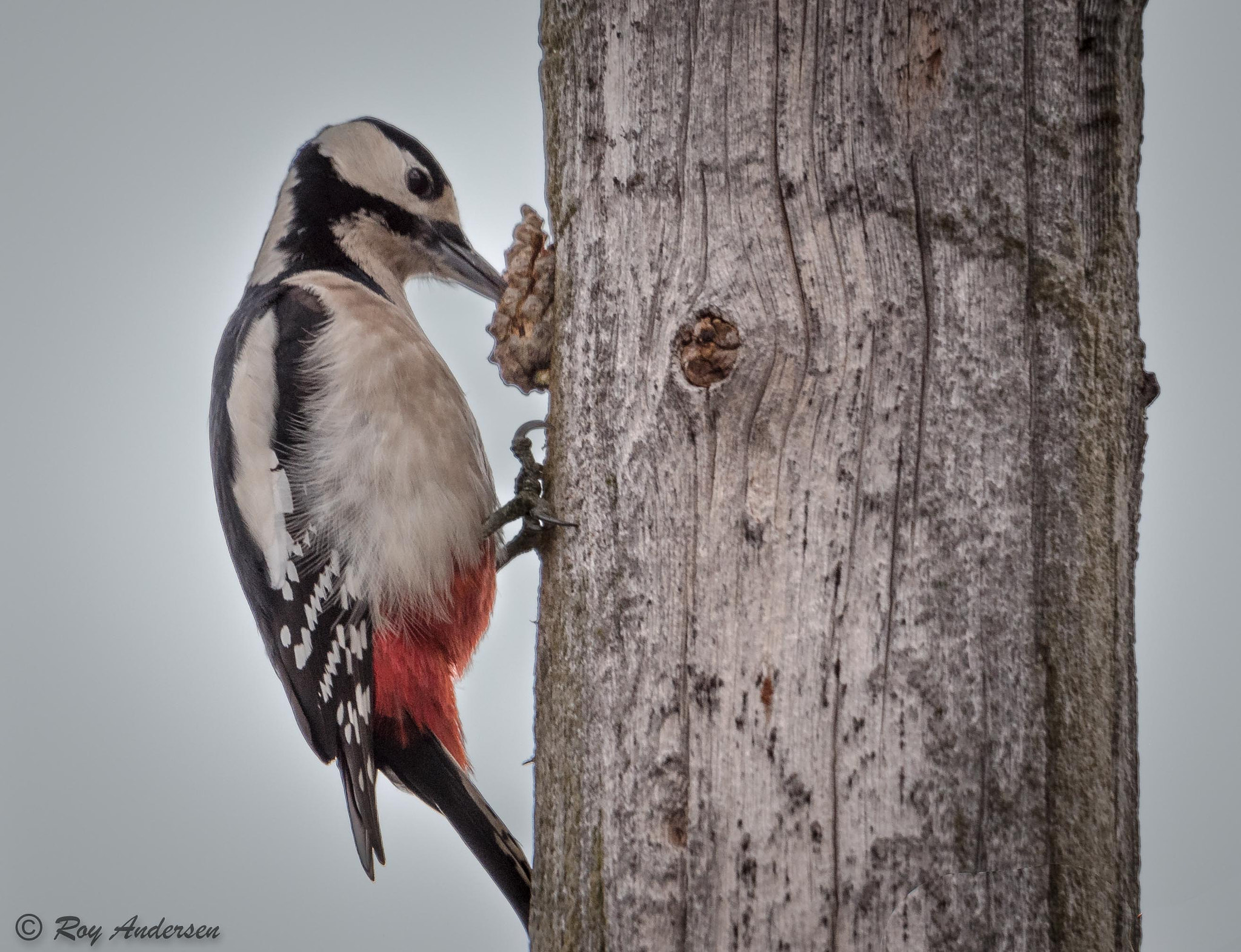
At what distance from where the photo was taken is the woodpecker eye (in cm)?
252

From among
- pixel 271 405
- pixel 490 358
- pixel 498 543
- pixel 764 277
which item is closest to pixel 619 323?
pixel 764 277

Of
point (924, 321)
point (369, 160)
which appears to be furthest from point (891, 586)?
point (369, 160)

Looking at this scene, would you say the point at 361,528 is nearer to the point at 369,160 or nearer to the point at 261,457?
the point at 261,457

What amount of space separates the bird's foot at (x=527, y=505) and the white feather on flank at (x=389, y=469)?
15cm

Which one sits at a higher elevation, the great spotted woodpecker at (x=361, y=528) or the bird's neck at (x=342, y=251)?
the bird's neck at (x=342, y=251)

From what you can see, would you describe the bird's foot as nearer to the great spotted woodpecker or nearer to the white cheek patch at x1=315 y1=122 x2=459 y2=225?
the great spotted woodpecker

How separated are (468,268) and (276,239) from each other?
0.47 meters

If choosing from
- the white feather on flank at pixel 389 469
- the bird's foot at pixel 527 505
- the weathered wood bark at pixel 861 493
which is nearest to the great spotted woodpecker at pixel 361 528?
the white feather on flank at pixel 389 469

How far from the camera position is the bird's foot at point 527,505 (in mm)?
1588

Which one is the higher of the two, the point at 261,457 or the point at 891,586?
the point at 261,457

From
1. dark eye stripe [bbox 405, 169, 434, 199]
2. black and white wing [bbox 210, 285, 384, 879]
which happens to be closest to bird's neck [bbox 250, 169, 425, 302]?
dark eye stripe [bbox 405, 169, 434, 199]

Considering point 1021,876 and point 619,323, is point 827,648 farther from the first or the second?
point 619,323

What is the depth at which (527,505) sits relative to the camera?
169 centimetres

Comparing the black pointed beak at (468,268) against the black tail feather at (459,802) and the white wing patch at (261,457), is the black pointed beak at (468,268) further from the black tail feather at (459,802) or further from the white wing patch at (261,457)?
the black tail feather at (459,802)
